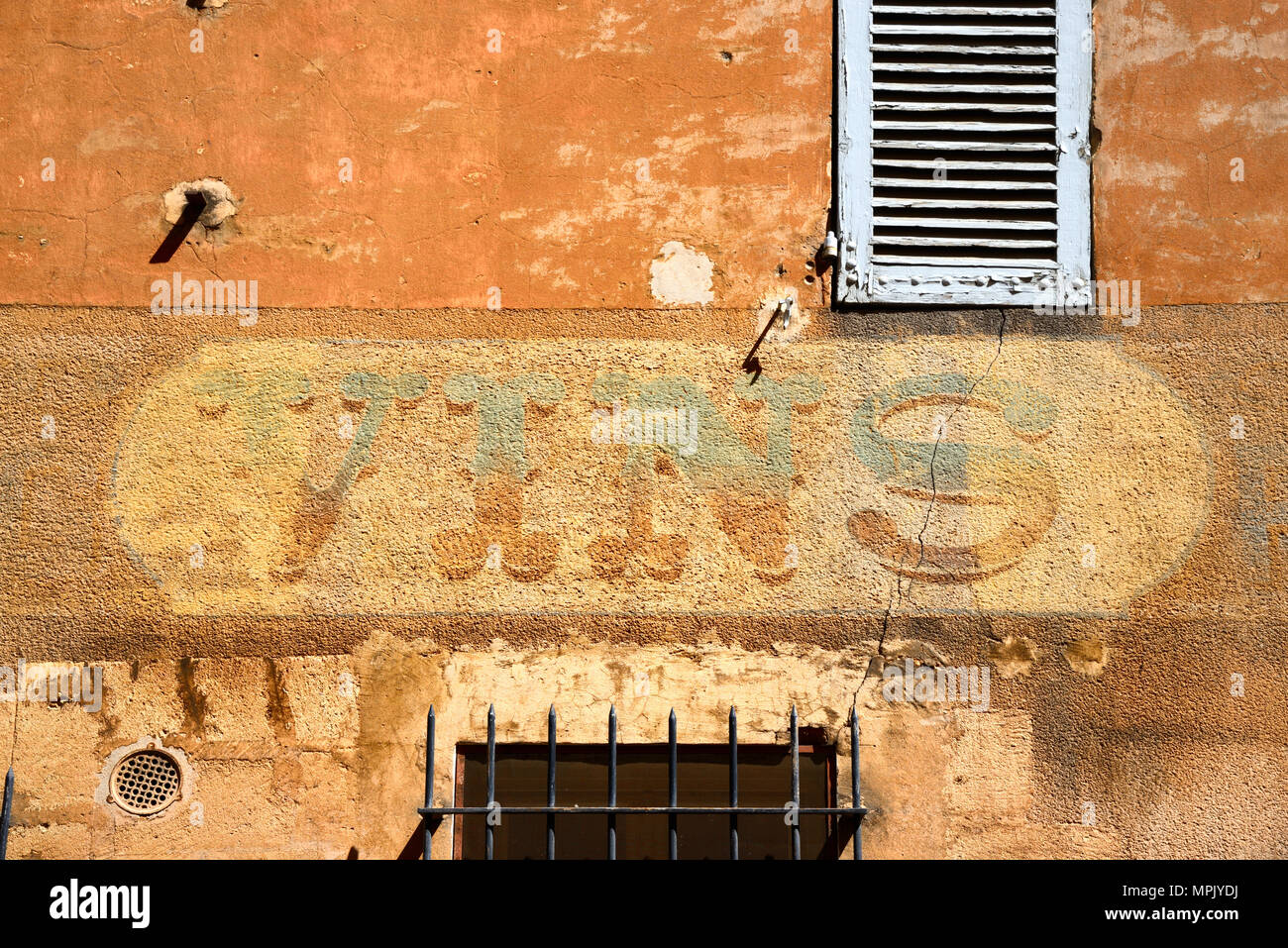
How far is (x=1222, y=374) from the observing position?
4629 millimetres

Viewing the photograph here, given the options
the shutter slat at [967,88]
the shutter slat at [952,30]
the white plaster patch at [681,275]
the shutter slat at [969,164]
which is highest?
the shutter slat at [952,30]

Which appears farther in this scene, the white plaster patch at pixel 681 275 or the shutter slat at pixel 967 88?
the shutter slat at pixel 967 88

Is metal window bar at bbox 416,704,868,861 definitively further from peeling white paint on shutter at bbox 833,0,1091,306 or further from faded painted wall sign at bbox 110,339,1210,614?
peeling white paint on shutter at bbox 833,0,1091,306

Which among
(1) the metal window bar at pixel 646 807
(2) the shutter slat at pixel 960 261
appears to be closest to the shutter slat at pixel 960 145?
(2) the shutter slat at pixel 960 261

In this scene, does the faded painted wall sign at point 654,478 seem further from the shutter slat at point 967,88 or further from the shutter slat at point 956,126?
the shutter slat at point 967,88

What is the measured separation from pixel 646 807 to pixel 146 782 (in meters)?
1.76

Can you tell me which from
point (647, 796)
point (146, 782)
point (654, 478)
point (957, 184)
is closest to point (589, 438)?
point (654, 478)

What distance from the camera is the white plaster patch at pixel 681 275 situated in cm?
472

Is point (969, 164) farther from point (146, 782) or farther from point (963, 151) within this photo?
point (146, 782)

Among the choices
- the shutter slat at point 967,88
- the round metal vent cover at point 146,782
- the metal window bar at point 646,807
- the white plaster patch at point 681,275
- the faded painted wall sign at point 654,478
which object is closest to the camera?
the metal window bar at point 646,807

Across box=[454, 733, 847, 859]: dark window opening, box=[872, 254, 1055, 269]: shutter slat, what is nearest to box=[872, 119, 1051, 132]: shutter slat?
box=[872, 254, 1055, 269]: shutter slat

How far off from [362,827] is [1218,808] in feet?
9.81

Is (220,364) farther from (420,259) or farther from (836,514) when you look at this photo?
(836,514)

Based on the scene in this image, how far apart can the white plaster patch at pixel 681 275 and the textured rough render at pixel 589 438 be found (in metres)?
0.02
